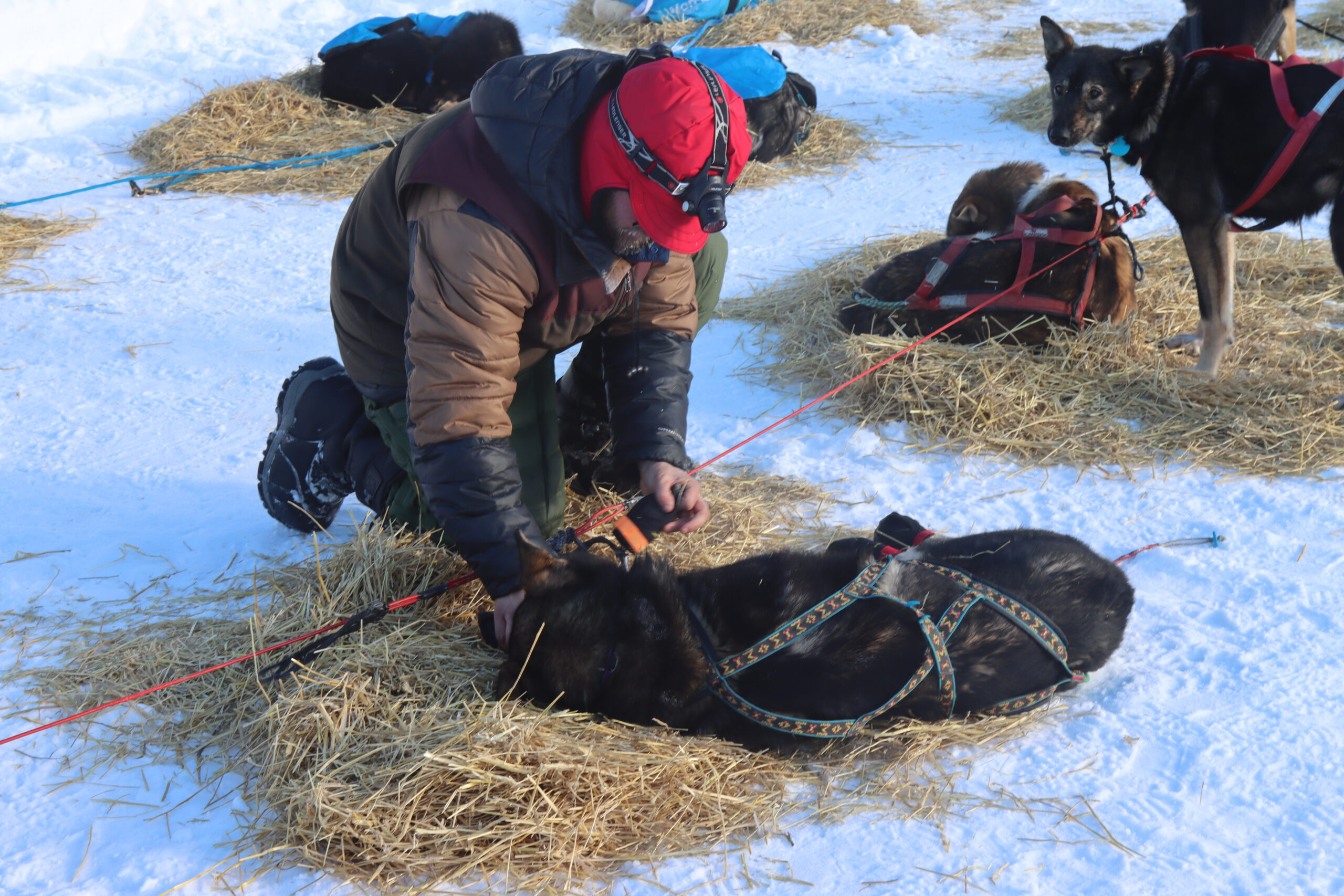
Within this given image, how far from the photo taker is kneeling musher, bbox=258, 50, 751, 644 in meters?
1.98

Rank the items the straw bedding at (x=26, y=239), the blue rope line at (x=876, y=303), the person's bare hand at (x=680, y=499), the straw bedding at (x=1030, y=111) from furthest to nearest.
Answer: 1. the straw bedding at (x=1030, y=111)
2. the straw bedding at (x=26, y=239)
3. the blue rope line at (x=876, y=303)
4. the person's bare hand at (x=680, y=499)

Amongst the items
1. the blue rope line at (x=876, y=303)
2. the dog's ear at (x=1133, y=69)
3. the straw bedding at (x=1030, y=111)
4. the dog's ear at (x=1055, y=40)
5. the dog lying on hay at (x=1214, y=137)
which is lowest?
the blue rope line at (x=876, y=303)

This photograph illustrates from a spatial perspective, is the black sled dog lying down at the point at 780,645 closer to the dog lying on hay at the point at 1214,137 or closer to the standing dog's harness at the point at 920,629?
the standing dog's harness at the point at 920,629

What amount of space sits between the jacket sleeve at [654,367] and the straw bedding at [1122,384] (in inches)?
45.1

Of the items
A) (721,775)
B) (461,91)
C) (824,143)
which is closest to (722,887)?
(721,775)

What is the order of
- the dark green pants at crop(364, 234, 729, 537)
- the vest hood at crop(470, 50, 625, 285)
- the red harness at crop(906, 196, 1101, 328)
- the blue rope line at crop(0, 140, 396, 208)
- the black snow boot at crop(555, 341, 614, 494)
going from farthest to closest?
the blue rope line at crop(0, 140, 396, 208) < the red harness at crop(906, 196, 1101, 328) < the black snow boot at crop(555, 341, 614, 494) < the dark green pants at crop(364, 234, 729, 537) < the vest hood at crop(470, 50, 625, 285)

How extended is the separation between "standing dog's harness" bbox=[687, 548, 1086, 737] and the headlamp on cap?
0.83m

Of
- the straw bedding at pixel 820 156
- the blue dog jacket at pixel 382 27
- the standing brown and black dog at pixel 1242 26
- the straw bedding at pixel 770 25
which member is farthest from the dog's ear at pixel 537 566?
the straw bedding at pixel 770 25

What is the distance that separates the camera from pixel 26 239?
4.85m

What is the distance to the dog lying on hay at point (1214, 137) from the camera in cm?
339

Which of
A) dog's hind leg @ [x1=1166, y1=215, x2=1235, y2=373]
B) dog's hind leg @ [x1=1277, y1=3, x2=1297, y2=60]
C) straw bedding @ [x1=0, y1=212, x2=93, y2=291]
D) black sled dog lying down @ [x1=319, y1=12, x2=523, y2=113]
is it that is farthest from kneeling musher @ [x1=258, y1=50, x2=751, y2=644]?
dog's hind leg @ [x1=1277, y1=3, x2=1297, y2=60]

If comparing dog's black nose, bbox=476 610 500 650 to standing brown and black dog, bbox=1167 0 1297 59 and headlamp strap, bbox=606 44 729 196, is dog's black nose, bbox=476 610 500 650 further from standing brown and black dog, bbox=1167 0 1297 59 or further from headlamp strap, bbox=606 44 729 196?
standing brown and black dog, bbox=1167 0 1297 59

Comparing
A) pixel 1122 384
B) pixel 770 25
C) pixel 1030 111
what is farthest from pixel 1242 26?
pixel 770 25

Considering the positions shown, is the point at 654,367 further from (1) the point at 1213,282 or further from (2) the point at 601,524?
(1) the point at 1213,282
